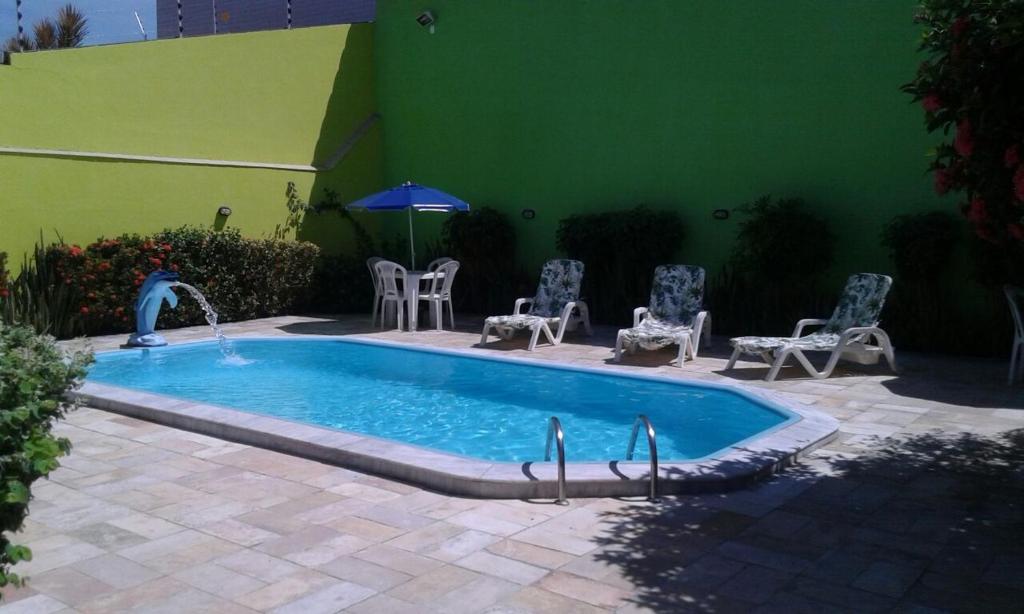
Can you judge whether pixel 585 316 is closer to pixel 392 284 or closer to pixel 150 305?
pixel 392 284

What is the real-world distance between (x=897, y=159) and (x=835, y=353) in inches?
132

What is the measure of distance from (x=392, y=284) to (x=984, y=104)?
9777 mm

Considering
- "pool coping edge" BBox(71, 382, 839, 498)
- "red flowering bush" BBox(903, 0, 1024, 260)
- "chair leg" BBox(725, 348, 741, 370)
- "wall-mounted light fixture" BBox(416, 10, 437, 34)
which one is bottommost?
"pool coping edge" BBox(71, 382, 839, 498)

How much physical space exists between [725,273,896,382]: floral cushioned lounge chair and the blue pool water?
3.10ft

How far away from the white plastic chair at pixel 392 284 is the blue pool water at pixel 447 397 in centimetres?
136

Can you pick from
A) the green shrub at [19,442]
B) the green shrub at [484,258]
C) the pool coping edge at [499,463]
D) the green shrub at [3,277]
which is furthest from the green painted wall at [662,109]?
the green shrub at [19,442]

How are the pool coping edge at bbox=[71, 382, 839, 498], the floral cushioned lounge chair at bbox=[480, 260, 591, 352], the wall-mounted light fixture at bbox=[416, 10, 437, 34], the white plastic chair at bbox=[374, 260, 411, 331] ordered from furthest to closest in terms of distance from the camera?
the wall-mounted light fixture at bbox=[416, 10, 437, 34]
the white plastic chair at bbox=[374, 260, 411, 331]
the floral cushioned lounge chair at bbox=[480, 260, 591, 352]
the pool coping edge at bbox=[71, 382, 839, 498]

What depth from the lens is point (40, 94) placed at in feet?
39.7

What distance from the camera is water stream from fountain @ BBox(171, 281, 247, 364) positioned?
11.2 m

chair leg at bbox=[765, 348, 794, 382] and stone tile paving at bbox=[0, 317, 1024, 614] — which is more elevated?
chair leg at bbox=[765, 348, 794, 382]

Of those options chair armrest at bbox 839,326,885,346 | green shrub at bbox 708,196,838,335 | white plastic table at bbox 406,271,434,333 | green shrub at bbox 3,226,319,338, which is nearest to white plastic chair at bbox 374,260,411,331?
white plastic table at bbox 406,271,434,333

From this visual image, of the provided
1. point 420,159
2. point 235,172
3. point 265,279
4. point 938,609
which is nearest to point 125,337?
point 265,279

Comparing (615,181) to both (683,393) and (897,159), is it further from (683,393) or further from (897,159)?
(683,393)

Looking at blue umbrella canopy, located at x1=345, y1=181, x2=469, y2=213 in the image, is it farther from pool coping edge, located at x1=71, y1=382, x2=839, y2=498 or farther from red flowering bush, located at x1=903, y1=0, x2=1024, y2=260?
red flowering bush, located at x1=903, y1=0, x2=1024, y2=260
